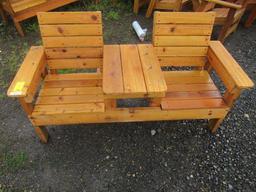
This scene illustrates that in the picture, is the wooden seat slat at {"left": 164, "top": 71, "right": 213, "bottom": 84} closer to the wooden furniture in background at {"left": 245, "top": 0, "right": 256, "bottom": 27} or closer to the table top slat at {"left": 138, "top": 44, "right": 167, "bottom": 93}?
the table top slat at {"left": 138, "top": 44, "right": 167, "bottom": 93}

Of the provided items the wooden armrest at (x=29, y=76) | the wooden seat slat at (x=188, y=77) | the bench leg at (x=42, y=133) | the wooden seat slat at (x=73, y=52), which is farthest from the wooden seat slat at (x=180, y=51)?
the bench leg at (x=42, y=133)

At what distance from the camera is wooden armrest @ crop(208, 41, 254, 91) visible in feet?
6.19

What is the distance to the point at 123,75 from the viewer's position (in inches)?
77.7

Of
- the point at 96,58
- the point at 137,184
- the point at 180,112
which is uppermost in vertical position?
the point at 96,58

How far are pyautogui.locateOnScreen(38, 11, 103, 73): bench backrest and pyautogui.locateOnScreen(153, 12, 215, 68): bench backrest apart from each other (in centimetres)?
65

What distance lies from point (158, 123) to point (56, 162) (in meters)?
1.30

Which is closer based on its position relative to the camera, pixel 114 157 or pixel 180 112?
pixel 180 112

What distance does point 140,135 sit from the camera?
101 inches

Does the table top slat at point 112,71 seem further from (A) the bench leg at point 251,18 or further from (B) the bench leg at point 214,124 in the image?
(A) the bench leg at point 251,18

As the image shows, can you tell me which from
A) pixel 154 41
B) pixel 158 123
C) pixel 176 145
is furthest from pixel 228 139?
pixel 154 41

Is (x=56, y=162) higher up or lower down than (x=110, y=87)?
lower down

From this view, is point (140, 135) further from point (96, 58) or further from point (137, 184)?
point (96, 58)

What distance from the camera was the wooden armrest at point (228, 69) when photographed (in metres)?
1.89

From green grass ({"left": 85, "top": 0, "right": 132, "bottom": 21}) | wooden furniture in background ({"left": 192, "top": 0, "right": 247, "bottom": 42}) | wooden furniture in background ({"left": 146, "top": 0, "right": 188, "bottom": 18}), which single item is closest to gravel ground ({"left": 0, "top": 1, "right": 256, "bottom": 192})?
wooden furniture in background ({"left": 192, "top": 0, "right": 247, "bottom": 42})
